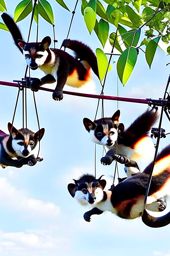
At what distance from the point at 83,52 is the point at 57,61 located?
16 centimetres

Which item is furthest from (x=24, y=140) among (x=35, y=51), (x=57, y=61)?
(x=57, y=61)

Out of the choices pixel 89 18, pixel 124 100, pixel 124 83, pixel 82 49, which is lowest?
pixel 124 100

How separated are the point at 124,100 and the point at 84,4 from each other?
2.30 feet

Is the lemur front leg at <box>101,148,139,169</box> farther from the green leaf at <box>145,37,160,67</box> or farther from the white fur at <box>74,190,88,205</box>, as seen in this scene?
the green leaf at <box>145,37,160,67</box>

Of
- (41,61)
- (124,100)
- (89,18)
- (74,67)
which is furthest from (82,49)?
(124,100)

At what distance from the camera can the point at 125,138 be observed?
2.50m

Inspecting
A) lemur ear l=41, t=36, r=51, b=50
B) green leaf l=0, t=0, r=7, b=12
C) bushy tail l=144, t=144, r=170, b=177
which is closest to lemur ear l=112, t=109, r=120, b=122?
bushy tail l=144, t=144, r=170, b=177

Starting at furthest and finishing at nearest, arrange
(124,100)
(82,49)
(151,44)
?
(82,49) < (151,44) < (124,100)

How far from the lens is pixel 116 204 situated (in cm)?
220

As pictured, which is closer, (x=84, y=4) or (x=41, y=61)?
(x=41, y=61)

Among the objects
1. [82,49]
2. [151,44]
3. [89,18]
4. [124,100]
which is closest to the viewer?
[124,100]

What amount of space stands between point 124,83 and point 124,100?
0.23 metres

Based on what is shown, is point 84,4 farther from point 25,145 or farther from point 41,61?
point 25,145

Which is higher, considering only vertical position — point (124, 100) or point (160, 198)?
point (124, 100)
